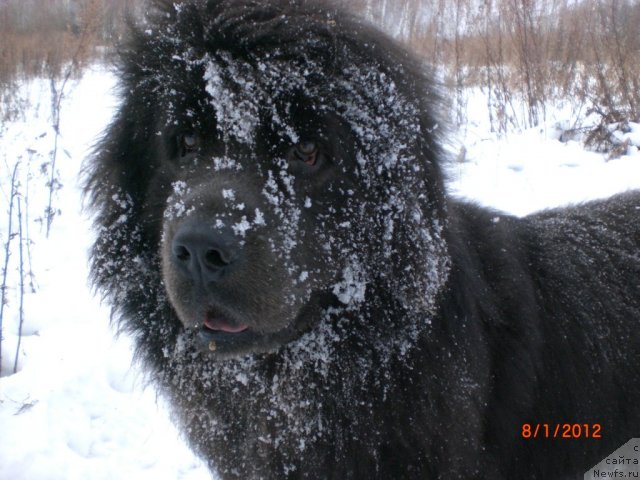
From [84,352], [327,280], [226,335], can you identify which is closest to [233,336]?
[226,335]

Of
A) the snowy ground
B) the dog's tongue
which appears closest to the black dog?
the dog's tongue

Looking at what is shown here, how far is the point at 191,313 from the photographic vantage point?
6.11 ft

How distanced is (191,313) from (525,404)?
1.36 metres

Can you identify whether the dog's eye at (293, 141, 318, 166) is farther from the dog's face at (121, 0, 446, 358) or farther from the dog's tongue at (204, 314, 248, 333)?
the dog's tongue at (204, 314, 248, 333)

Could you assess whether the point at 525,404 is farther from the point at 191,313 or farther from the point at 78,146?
the point at 78,146

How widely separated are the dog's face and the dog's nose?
0.05m

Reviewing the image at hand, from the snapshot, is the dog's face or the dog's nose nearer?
the dog's nose

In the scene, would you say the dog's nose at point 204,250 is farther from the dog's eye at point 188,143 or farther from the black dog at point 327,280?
the dog's eye at point 188,143

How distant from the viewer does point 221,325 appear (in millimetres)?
1932

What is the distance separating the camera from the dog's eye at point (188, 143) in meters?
2.10

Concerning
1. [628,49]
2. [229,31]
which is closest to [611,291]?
[229,31]

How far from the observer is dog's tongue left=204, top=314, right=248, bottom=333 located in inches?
75.0
